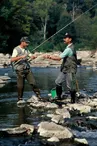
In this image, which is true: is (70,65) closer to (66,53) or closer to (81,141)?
(66,53)

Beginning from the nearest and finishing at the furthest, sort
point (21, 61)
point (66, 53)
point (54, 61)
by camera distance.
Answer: point (66, 53)
point (21, 61)
point (54, 61)

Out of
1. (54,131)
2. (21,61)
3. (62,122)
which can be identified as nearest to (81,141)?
(54,131)

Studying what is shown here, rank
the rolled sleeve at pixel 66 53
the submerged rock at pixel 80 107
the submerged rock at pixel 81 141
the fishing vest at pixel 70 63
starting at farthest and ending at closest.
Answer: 1. the fishing vest at pixel 70 63
2. the rolled sleeve at pixel 66 53
3. the submerged rock at pixel 80 107
4. the submerged rock at pixel 81 141

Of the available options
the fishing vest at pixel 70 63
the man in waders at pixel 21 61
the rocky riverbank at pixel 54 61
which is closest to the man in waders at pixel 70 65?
the fishing vest at pixel 70 63

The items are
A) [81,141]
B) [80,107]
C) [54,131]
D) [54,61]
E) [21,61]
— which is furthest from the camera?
[54,61]

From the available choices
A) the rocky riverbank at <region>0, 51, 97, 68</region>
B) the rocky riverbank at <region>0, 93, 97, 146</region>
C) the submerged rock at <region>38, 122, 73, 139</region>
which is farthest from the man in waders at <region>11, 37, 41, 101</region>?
the rocky riverbank at <region>0, 51, 97, 68</region>

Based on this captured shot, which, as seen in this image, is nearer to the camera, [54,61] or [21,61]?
[21,61]

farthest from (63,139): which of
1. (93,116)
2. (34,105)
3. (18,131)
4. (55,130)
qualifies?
(34,105)

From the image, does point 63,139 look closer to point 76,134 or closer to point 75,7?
point 76,134

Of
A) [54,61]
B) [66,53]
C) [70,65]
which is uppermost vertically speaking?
[66,53]

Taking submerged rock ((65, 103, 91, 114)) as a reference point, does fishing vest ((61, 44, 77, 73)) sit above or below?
above

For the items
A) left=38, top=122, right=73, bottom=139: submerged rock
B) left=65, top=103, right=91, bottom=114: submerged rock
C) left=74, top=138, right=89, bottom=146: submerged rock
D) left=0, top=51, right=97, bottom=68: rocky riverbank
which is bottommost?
left=74, top=138, right=89, bottom=146: submerged rock

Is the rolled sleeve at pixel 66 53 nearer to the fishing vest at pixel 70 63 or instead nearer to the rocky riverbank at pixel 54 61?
the fishing vest at pixel 70 63

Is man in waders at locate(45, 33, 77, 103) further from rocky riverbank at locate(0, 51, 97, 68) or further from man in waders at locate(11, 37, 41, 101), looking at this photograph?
rocky riverbank at locate(0, 51, 97, 68)
